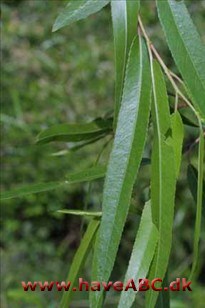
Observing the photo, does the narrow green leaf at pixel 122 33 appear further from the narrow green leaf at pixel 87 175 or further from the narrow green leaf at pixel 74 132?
the narrow green leaf at pixel 74 132

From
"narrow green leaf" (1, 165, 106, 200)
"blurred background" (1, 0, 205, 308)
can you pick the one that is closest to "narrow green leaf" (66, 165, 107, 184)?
"narrow green leaf" (1, 165, 106, 200)

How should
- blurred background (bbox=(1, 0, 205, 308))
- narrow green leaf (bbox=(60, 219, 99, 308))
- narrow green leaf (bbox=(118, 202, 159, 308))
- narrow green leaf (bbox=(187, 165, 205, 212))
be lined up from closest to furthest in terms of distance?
narrow green leaf (bbox=(118, 202, 159, 308)), narrow green leaf (bbox=(60, 219, 99, 308)), narrow green leaf (bbox=(187, 165, 205, 212)), blurred background (bbox=(1, 0, 205, 308))

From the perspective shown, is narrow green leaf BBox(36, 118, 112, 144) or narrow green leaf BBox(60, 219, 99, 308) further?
narrow green leaf BBox(36, 118, 112, 144)

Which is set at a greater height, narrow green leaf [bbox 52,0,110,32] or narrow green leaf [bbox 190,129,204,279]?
narrow green leaf [bbox 52,0,110,32]

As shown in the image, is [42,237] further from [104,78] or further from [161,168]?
[161,168]

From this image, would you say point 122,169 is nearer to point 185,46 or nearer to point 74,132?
point 185,46

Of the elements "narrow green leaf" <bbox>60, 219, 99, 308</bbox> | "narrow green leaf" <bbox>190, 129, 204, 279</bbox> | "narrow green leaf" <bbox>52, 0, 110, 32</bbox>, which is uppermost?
"narrow green leaf" <bbox>52, 0, 110, 32</bbox>

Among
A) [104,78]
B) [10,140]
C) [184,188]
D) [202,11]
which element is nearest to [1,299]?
[10,140]

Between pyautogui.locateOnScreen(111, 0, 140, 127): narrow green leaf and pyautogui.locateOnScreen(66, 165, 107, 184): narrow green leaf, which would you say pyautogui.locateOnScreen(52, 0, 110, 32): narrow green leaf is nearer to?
pyautogui.locateOnScreen(111, 0, 140, 127): narrow green leaf
